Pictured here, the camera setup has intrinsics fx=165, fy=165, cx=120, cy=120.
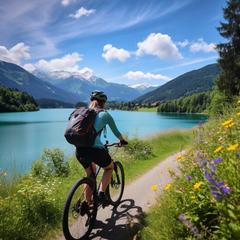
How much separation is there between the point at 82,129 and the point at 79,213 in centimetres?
150

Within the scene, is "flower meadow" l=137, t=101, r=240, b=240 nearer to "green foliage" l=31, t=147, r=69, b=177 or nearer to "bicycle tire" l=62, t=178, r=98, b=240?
"bicycle tire" l=62, t=178, r=98, b=240

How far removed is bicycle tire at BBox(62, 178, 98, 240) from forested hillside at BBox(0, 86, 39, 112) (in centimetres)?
11565

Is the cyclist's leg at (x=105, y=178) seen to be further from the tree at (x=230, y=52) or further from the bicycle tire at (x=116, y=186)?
the tree at (x=230, y=52)

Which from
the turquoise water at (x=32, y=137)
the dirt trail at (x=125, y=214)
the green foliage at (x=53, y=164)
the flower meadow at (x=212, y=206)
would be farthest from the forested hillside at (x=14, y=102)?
the flower meadow at (x=212, y=206)

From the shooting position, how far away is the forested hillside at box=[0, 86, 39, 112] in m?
99.7

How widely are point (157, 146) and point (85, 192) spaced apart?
9113mm

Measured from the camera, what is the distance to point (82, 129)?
2.67 m

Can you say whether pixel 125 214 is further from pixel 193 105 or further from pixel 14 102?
pixel 14 102

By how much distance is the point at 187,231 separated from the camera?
5.95 feet

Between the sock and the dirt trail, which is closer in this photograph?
the dirt trail

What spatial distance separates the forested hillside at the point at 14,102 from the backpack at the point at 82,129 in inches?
4553

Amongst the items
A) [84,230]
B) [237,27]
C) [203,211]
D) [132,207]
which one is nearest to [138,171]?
[132,207]

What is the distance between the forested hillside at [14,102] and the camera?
3927 inches

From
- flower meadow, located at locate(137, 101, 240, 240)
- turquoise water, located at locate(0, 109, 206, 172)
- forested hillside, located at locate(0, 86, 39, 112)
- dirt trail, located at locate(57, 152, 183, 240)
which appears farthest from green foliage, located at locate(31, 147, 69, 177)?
forested hillside, located at locate(0, 86, 39, 112)
